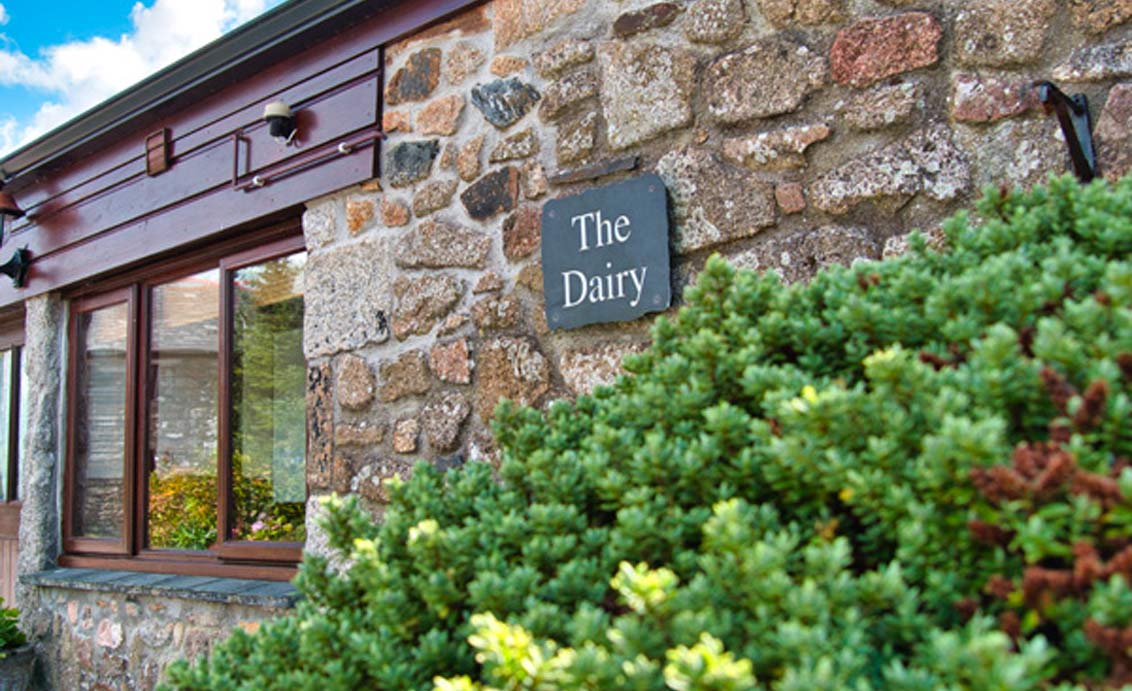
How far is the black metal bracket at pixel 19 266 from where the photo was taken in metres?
5.07

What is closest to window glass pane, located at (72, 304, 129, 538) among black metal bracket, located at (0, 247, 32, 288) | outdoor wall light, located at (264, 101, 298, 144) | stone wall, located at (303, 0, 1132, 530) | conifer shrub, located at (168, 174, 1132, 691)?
black metal bracket, located at (0, 247, 32, 288)

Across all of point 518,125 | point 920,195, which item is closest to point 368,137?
point 518,125

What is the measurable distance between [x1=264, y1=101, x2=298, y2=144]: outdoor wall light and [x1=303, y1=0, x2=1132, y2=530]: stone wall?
382 millimetres

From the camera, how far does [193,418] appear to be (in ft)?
14.0

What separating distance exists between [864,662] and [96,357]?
4793 millimetres

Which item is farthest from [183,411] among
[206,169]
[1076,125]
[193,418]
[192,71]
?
[1076,125]

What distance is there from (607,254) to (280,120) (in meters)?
1.66

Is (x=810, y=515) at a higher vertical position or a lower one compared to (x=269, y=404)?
lower

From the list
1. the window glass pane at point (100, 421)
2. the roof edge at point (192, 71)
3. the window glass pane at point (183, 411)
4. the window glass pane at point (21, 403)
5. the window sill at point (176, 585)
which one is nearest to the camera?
the window sill at point (176, 585)

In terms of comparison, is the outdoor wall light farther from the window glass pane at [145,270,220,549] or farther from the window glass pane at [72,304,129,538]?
the window glass pane at [72,304,129,538]

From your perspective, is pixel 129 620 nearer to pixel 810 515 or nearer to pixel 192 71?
pixel 192 71

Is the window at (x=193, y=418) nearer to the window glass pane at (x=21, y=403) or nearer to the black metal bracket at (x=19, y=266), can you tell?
the black metal bracket at (x=19, y=266)

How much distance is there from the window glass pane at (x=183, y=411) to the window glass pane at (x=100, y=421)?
0.84ft

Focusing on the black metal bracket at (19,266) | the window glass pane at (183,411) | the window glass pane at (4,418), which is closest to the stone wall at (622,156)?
the window glass pane at (183,411)
